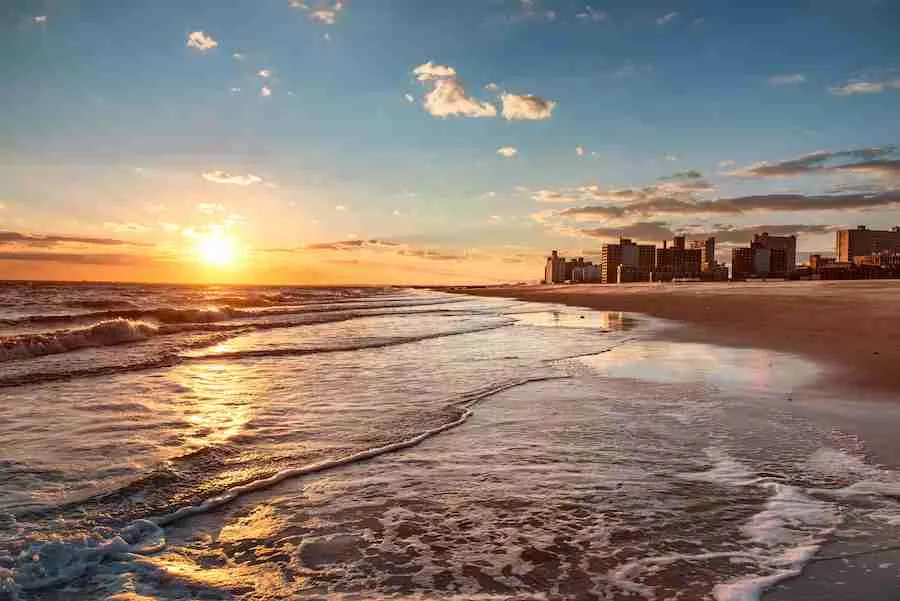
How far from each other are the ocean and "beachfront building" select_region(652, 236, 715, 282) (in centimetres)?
18426

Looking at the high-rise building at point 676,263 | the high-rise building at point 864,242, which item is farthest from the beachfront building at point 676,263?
the high-rise building at point 864,242

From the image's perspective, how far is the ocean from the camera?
3186 millimetres

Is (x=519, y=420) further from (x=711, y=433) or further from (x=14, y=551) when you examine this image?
(x=14, y=551)

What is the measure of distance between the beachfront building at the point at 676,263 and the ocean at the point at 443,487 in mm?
184259

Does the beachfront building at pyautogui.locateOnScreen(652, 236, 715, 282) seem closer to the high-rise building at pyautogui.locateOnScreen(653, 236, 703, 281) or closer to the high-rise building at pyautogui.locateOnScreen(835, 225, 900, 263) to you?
the high-rise building at pyautogui.locateOnScreen(653, 236, 703, 281)

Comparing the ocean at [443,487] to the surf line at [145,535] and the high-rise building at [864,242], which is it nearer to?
the surf line at [145,535]

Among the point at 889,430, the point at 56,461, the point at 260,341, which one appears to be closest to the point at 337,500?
the point at 56,461

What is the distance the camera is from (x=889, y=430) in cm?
595

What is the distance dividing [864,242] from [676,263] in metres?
50.7

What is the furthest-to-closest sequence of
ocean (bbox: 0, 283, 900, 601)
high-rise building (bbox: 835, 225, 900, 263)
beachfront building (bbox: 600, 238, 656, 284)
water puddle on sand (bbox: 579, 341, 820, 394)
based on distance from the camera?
beachfront building (bbox: 600, 238, 656, 284) → high-rise building (bbox: 835, 225, 900, 263) → water puddle on sand (bbox: 579, 341, 820, 394) → ocean (bbox: 0, 283, 900, 601)

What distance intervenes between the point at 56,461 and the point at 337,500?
2.98m

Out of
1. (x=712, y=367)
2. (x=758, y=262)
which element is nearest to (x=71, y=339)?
(x=712, y=367)

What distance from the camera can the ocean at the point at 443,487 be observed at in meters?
3.19

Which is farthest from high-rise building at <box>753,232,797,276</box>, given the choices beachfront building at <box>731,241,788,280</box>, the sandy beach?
the sandy beach
